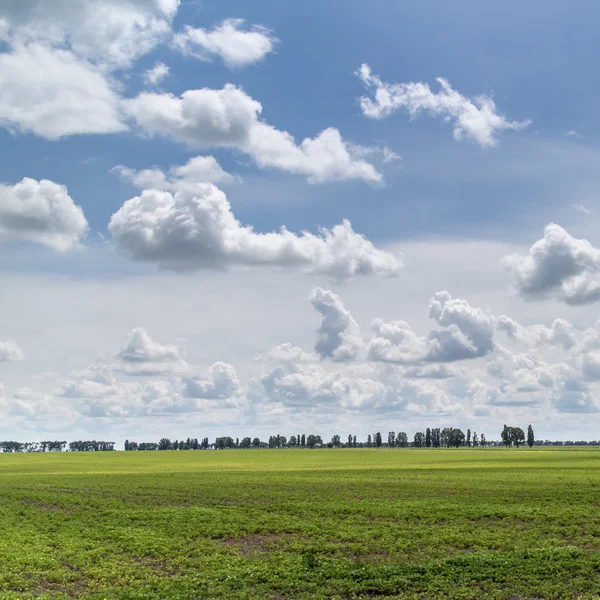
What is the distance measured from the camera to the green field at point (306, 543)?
25453 mm

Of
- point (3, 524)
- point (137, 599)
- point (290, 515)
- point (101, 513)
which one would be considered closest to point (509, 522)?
point (290, 515)

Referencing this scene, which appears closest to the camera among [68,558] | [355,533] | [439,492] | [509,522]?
[68,558]

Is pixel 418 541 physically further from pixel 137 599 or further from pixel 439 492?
pixel 439 492

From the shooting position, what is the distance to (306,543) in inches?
1284

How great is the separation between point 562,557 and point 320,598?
38.8ft

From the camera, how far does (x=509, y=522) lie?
1455 inches

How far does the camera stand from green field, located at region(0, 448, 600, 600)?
2545cm

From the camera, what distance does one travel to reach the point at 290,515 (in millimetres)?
40938

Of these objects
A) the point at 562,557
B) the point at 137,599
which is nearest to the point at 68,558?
the point at 137,599

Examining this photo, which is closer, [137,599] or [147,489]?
[137,599]

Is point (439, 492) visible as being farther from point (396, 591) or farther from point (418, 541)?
point (396, 591)

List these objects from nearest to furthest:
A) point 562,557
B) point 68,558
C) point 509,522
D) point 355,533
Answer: point 562,557, point 68,558, point 355,533, point 509,522

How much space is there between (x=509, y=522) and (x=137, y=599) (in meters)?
22.8

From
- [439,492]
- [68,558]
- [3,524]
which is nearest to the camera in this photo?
[68,558]
